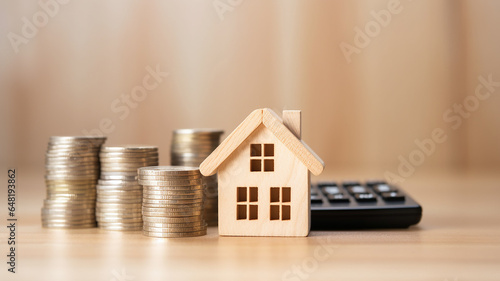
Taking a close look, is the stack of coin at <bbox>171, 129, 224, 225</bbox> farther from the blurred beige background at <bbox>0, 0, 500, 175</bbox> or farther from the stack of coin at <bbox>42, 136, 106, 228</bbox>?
the blurred beige background at <bbox>0, 0, 500, 175</bbox>

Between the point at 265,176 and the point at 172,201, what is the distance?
5.0 inches

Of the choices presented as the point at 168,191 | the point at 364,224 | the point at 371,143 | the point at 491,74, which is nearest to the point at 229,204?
the point at 168,191

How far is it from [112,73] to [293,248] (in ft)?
5.15

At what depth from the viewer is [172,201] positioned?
888 millimetres

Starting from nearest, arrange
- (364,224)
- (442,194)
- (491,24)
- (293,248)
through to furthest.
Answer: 1. (293,248)
2. (364,224)
3. (442,194)
4. (491,24)

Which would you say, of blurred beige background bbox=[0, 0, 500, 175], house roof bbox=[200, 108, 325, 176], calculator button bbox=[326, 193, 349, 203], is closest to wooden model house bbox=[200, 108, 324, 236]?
house roof bbox=[200, 108, 325, 176]

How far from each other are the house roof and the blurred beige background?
4.42 feet

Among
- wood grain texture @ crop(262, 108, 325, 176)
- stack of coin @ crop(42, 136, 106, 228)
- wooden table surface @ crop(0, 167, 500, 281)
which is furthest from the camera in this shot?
stack of coin @ crop(42, 136, 106, 228)

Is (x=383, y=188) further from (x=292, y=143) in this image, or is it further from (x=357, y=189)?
(x=292, y=143)

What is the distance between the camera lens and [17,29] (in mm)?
2238

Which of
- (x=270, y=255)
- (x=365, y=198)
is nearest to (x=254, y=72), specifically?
(x=365, y=198)

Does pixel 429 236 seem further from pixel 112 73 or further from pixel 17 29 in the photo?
pixel 17 29

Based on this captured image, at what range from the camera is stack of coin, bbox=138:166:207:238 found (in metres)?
0.89

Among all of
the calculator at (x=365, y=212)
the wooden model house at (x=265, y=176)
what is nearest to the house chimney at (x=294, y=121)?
the wooden model house at (x=265, y=176)
